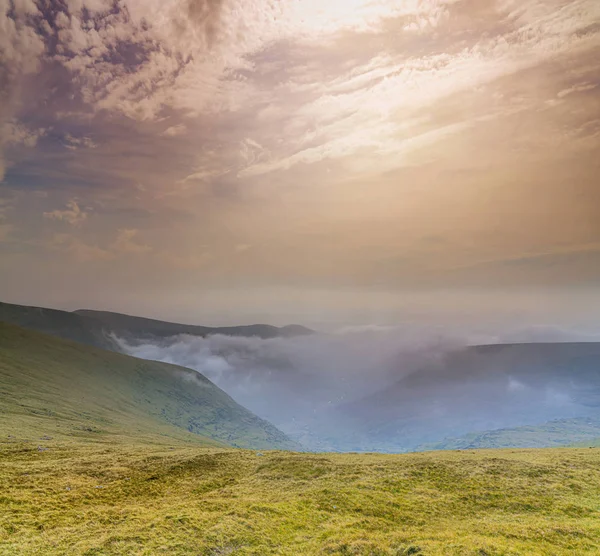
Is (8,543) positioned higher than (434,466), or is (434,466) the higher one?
(434,466)

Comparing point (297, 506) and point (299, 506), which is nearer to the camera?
point (297, 506)

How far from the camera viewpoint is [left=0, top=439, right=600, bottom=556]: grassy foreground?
1206 inches

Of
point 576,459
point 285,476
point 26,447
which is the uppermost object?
point 576,459

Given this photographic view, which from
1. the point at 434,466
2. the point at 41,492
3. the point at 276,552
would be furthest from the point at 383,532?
the point at 41,492

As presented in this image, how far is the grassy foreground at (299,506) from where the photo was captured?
3062cm

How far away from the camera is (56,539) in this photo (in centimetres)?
3103

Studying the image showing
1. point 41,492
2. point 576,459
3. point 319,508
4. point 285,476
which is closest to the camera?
point 319,508

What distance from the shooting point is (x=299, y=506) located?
40.1 meters

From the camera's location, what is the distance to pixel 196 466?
58.4 m

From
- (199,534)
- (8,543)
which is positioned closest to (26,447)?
(8,543)

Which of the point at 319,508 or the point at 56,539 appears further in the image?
the point at 319,508

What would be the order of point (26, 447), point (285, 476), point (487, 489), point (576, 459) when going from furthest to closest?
point (26, 447), point (576, 459), point (285, 476), point (487, 489)

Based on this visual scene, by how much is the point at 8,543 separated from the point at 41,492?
15608 millimetres

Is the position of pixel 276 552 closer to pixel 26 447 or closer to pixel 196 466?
pixel 196 466
